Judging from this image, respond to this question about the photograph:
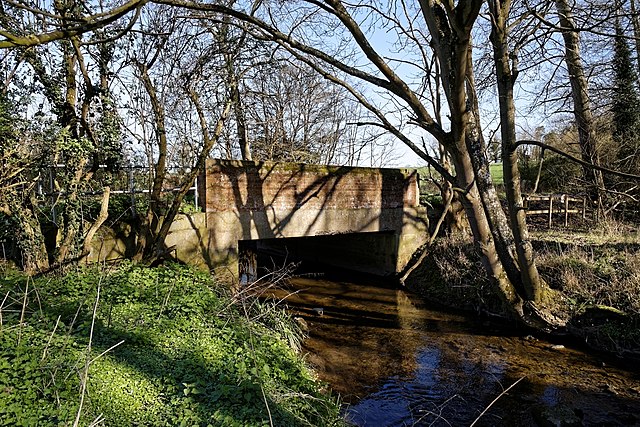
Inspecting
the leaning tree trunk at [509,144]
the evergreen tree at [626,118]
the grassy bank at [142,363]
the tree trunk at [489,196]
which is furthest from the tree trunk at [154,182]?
the evergreen tree at [626,118]

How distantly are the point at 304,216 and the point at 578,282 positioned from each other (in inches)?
256

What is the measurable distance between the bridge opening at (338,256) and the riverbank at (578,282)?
55.7 inches

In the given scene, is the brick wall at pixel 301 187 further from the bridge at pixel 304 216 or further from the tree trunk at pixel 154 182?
the tree trunk at pixel 154 182

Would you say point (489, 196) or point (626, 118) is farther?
point (626, 118)

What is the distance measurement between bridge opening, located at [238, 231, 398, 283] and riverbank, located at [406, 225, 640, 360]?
142 centimetres

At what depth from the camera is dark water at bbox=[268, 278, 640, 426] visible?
5578mm

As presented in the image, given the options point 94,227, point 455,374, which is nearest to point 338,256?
point 455,374

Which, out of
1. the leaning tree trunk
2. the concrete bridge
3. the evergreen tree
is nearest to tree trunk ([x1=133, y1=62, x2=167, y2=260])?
the concrete bridge

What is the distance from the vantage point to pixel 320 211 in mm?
12078

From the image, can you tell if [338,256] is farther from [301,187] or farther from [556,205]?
[556,205]

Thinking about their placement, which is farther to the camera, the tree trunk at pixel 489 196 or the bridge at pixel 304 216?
the bridge at pixel 304 216

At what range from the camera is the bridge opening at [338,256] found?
1377 centimetres

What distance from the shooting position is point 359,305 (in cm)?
1087

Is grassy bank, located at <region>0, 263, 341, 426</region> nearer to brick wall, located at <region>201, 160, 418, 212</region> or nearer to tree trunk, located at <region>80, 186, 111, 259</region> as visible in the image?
tree trunk, located at <region>80, 186, 111, 259</region>
